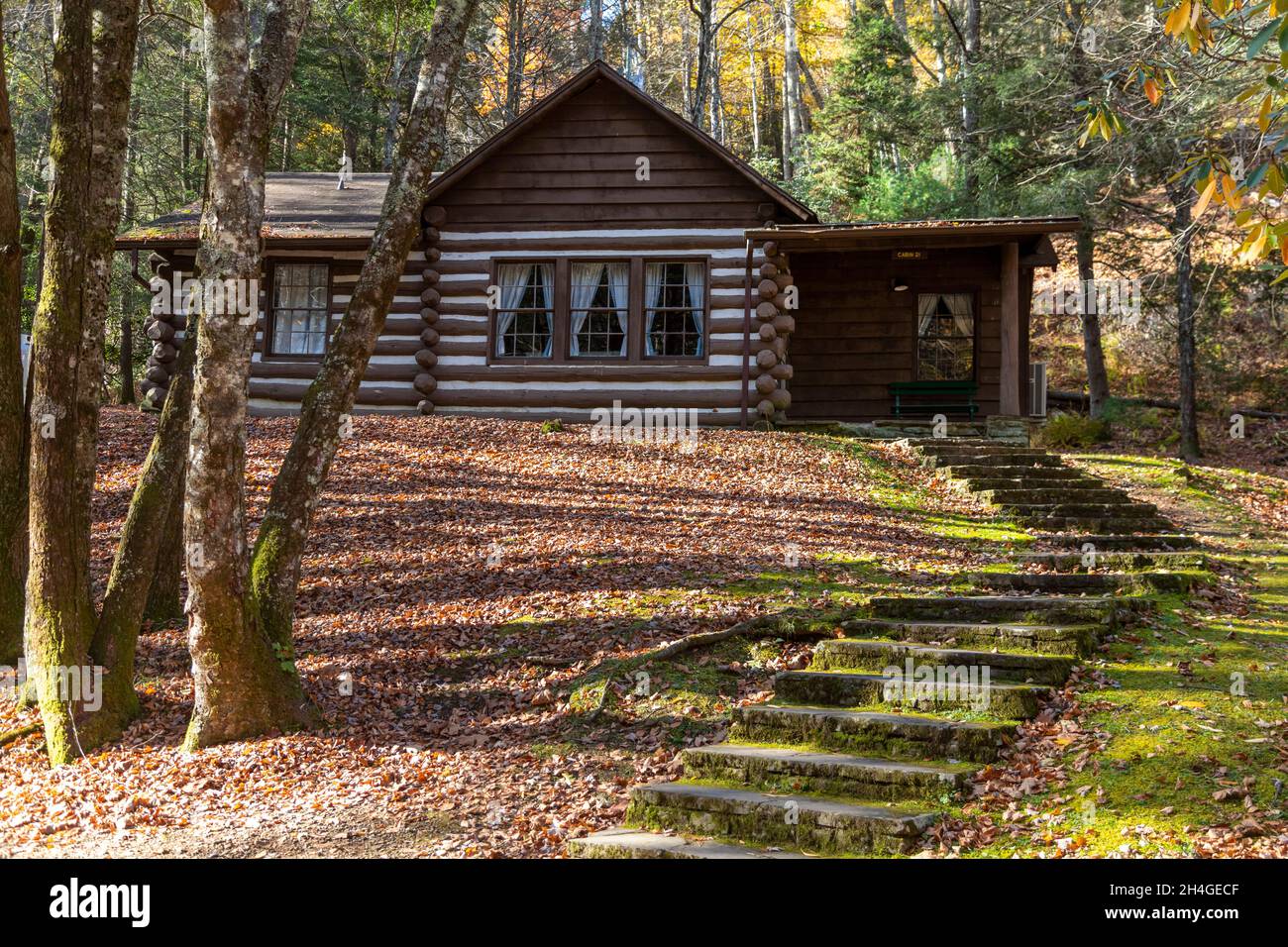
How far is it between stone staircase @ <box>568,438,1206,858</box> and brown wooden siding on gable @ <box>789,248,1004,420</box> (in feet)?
34.5

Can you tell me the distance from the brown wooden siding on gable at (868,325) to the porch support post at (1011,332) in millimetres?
2239

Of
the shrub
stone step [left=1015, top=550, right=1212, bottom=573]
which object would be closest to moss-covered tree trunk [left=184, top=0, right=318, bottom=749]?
stone step [left=1015, top=550, right=1212, bottom=573]

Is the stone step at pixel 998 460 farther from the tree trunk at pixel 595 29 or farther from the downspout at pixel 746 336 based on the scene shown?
the tree trunk at pixel 595 29

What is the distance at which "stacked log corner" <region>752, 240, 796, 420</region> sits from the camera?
1853 centimetres

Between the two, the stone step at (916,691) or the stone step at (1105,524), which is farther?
the stone step at (1105,524)

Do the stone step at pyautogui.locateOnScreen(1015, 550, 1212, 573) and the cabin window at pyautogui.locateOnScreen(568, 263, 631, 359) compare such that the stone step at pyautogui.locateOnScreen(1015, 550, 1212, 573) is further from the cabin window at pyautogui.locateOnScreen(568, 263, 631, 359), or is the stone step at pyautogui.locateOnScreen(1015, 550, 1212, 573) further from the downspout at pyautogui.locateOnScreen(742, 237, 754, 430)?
the cabin window at pyautogui.locateOnScreen(568, 263, 631, 359)

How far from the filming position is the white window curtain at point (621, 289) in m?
19.5

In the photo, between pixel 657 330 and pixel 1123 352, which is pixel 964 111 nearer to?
pixel 1123 352

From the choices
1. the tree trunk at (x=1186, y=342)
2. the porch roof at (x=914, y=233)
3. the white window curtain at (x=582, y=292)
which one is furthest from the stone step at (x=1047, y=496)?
the tree trunk at (x=1186, y=342)

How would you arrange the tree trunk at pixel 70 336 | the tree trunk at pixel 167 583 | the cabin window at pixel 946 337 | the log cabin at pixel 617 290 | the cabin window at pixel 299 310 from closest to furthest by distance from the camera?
the tree trunk at pixel 70 336 < the tree trunk at pixel 167 583 < the log cabin at pixel 617 290 < the cabin window at pixel 299 310 < the cabin window at pixel 946 337

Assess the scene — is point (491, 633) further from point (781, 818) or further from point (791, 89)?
A: point (791, 89)

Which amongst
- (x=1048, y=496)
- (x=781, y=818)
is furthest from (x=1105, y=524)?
(x=781, y=818)

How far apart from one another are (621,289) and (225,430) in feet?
40.9

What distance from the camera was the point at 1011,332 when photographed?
1769cm
